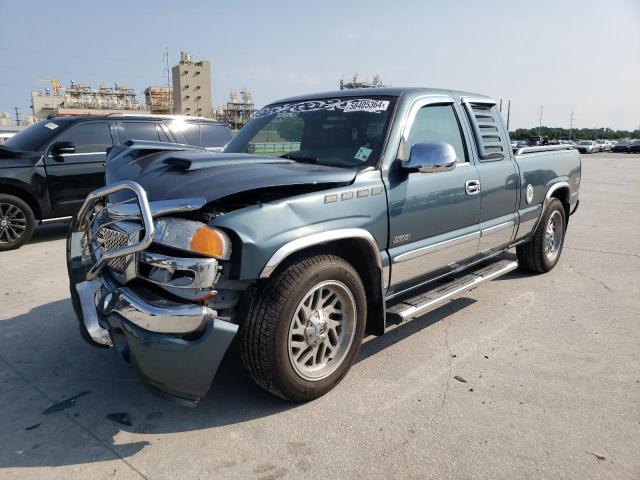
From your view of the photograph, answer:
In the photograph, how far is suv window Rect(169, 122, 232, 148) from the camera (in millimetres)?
8195

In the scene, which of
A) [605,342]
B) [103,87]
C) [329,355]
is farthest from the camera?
[103,87]

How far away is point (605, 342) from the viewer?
3727 millimetres

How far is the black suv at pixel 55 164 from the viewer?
6.72m

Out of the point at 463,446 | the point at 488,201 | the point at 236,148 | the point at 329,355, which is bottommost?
the point at 463,446

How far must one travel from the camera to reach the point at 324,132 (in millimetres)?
3572

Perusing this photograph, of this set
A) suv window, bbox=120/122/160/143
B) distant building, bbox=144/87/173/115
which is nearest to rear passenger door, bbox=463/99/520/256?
suv window, bbox=120/122/160/143

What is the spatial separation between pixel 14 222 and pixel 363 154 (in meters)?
5.77

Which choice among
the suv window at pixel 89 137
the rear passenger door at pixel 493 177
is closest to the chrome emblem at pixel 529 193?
the rear passenger door at pixel 493 177

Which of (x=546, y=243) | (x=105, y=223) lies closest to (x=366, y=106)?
(x=105, y=223)

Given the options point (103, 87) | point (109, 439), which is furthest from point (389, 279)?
point (103, 87)

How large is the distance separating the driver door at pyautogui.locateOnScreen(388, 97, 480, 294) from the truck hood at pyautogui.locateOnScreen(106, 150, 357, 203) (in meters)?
0.52

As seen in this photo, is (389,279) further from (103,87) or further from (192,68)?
(103,87)

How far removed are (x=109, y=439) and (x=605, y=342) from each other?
11.7 feet

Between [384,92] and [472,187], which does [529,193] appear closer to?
[472,187]
